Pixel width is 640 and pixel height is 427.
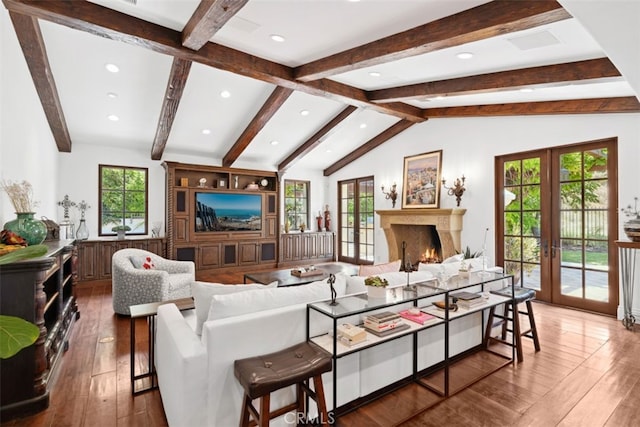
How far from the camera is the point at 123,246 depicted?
6.07m

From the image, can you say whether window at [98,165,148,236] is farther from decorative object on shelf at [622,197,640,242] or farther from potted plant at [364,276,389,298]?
decorative object on shelf at [622,197,640,242]

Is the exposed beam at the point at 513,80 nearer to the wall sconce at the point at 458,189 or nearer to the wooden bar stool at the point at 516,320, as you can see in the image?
the wall sconce at the point at 458,189

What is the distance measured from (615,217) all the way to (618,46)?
3.23m

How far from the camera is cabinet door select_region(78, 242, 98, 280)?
226 inches

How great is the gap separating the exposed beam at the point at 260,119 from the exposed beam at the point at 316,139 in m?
1.32

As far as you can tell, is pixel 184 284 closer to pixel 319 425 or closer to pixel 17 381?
pixel 17 381

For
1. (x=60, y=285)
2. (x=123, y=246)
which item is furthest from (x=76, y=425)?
(x=123, y=246)

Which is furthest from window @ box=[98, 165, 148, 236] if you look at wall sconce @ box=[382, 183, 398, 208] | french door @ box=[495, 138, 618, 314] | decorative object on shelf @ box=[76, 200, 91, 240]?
french door @ box=[495, 138, 618, 314]

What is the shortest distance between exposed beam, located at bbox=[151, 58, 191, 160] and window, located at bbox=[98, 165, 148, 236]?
963 mm

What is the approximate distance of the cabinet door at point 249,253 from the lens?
7.48 m

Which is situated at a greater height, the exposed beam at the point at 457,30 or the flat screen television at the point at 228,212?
the exposed beam at the point at 457,30

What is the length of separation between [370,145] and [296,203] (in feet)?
8.45

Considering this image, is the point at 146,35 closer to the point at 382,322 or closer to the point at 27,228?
the point at 27,228

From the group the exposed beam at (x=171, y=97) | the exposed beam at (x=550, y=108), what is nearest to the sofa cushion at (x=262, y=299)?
the exposed beam at (x=171, y=97)
